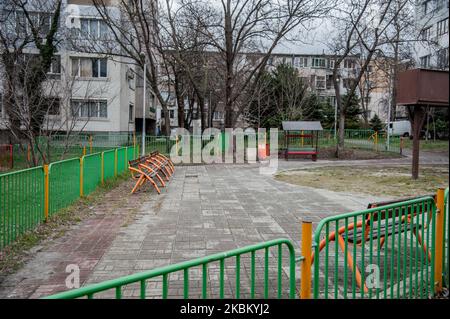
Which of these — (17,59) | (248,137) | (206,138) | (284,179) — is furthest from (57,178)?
(248,137)

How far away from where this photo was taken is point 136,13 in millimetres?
21484

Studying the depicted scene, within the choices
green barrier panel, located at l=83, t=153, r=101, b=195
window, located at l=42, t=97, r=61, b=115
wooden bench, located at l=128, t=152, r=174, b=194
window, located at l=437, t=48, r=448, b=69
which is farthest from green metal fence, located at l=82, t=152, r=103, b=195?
window, located at l=437, t=48, r=448, b=69

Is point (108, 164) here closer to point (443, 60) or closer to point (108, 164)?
point (108, 164)

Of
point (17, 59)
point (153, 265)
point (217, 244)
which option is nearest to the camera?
point (153, 265)

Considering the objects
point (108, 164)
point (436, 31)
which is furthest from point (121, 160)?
point (436, 31)

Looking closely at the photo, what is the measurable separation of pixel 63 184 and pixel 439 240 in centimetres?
667

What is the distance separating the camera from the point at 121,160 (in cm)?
1489

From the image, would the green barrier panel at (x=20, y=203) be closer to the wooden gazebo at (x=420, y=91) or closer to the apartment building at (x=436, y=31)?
the wooden gazebo at (x=420, y=91)

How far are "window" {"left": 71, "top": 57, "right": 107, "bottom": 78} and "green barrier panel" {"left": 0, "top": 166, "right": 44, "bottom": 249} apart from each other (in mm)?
25921

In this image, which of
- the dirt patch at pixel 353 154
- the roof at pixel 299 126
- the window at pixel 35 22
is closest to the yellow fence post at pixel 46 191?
the window at pixel 35 22

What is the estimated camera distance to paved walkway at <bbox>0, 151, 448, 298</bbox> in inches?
191

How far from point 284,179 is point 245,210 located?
5956 mm

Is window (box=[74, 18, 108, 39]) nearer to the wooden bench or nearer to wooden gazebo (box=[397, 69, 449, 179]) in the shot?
the wooden bench

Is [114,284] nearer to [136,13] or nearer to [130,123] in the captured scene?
[136,13]
